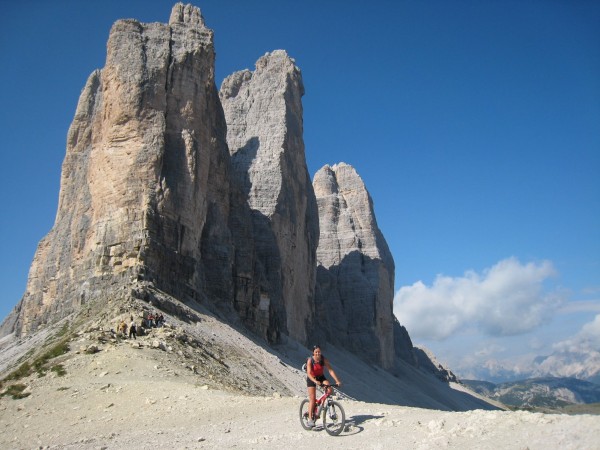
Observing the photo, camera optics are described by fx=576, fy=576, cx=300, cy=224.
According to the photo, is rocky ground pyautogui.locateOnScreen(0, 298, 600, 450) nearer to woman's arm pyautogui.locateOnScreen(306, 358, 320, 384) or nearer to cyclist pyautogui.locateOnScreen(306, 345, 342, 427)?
cyclist pyautogui.locateOnScreen(306, 345, 342, 427)

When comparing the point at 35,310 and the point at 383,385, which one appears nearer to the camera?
the point at 35,310

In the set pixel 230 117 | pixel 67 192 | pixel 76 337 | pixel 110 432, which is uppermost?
pixel 230 117

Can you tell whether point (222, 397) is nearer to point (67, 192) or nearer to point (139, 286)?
point (139, 286)

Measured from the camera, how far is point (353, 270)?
82.9 meters

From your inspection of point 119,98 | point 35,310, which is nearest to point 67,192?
point 35,310

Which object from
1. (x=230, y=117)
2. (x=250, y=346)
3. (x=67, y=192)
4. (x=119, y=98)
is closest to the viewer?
(x=250, y=346)

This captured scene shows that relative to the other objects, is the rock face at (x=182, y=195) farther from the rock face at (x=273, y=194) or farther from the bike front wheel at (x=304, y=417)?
the bike front wheel at (x=304, y=417)

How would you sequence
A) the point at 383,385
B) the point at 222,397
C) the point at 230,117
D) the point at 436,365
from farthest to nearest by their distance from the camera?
the point at 436,365 < the point at 230,117 < the point at 383,385 < the point at 222,397

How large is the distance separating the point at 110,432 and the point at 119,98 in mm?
26800

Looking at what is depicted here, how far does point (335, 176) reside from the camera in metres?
94.6

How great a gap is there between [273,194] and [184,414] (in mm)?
44458

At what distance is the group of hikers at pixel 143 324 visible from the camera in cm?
2279

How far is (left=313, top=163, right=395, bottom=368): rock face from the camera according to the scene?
76250 millimetres

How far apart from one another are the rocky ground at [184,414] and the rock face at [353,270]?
48209 mm
